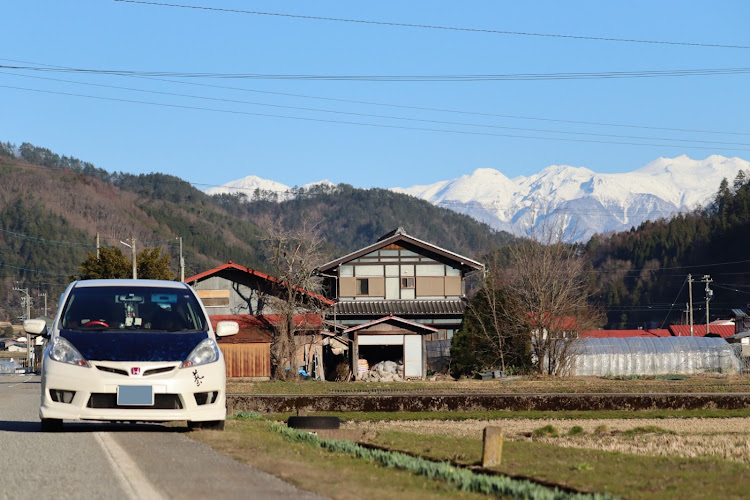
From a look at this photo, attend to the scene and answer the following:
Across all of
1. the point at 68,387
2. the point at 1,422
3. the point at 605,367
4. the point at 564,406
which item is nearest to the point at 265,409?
the point at 564,406

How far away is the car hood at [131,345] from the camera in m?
11.1

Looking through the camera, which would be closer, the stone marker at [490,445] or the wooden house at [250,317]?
the stone marker at [490,445]

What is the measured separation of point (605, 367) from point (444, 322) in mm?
9882

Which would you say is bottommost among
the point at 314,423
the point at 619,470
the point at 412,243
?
the point at 314,423

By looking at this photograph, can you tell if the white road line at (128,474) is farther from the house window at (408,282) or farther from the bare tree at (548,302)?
the house window at (408,282)

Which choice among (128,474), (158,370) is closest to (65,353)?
(158,370)

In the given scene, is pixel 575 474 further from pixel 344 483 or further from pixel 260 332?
pixel 260 332

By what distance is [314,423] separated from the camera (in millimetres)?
16203

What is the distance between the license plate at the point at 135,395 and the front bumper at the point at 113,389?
0.04 m

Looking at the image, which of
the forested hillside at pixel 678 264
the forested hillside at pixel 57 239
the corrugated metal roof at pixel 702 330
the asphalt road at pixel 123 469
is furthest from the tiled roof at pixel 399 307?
the forested hillside at pixel 57 239

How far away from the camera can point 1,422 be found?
15094 millimetres

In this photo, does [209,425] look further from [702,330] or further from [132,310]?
[702,330]

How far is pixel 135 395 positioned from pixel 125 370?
297 mm

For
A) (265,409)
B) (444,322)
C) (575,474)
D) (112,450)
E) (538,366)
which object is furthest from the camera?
(444,322)
